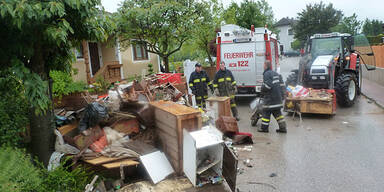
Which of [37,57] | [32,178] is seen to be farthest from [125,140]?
[37,57]

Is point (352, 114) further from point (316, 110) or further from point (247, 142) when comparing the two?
point (247, 142)

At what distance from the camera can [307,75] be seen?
29.7 ft

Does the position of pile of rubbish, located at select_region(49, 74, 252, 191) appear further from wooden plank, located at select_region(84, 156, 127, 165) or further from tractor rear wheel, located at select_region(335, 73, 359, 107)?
tractor rear wheel, located at select_region(335, 73, 359, 107)

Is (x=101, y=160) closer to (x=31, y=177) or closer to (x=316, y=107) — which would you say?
(x=31, y=177)

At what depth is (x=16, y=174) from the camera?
316 cm

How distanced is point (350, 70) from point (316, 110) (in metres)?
2.76

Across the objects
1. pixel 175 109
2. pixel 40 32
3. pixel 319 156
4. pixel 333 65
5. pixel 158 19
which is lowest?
pixel 319 156

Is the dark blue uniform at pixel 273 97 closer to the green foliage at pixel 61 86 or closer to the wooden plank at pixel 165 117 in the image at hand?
the wooden plank at pixel 165 117

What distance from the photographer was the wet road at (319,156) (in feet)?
13.3

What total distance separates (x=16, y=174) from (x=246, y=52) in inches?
323

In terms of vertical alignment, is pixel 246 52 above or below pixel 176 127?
above

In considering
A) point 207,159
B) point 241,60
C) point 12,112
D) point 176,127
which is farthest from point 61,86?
point 241,60

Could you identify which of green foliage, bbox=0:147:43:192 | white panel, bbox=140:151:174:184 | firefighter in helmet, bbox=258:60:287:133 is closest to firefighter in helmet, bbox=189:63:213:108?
firefighter in helmet, bbox=258:60:287:133

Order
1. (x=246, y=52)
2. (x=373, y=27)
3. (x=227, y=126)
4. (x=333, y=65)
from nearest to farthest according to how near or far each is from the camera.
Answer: (x=227, y=126)
(x=333, y=65)
(x=246, y=52)
(x=373, y=27)
